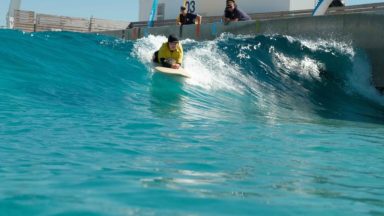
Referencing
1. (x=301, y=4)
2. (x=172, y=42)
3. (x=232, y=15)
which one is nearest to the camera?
(x=172, y=42)

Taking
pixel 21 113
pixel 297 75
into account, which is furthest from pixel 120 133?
pixel 297 75

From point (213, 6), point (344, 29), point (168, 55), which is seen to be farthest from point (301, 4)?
point (168, 55)

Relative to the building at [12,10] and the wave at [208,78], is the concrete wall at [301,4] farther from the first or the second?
the building at [12,10]

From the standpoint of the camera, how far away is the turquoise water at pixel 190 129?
120 inches

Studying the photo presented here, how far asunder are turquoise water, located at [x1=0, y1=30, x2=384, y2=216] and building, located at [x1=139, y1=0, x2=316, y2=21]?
8.04 metres

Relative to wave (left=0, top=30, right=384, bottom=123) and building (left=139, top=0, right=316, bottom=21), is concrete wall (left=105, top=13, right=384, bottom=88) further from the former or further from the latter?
building (left=139, top=0, right=316, bottom=21)

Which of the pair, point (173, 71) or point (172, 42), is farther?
point (173, 71)

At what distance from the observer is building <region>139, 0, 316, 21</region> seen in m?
21.5

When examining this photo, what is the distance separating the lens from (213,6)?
24.3 meters

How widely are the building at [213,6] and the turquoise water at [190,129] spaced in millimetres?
8038

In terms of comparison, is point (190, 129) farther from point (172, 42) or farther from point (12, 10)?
point (12, 10)

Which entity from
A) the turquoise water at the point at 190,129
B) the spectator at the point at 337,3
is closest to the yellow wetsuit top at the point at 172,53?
the turquoise water at the point at 190,129

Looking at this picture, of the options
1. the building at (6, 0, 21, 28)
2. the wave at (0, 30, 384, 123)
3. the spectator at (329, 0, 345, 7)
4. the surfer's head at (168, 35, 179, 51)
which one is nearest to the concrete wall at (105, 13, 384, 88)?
the wave at (0, 30, 384, 123)

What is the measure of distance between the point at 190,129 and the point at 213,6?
19.0 m
